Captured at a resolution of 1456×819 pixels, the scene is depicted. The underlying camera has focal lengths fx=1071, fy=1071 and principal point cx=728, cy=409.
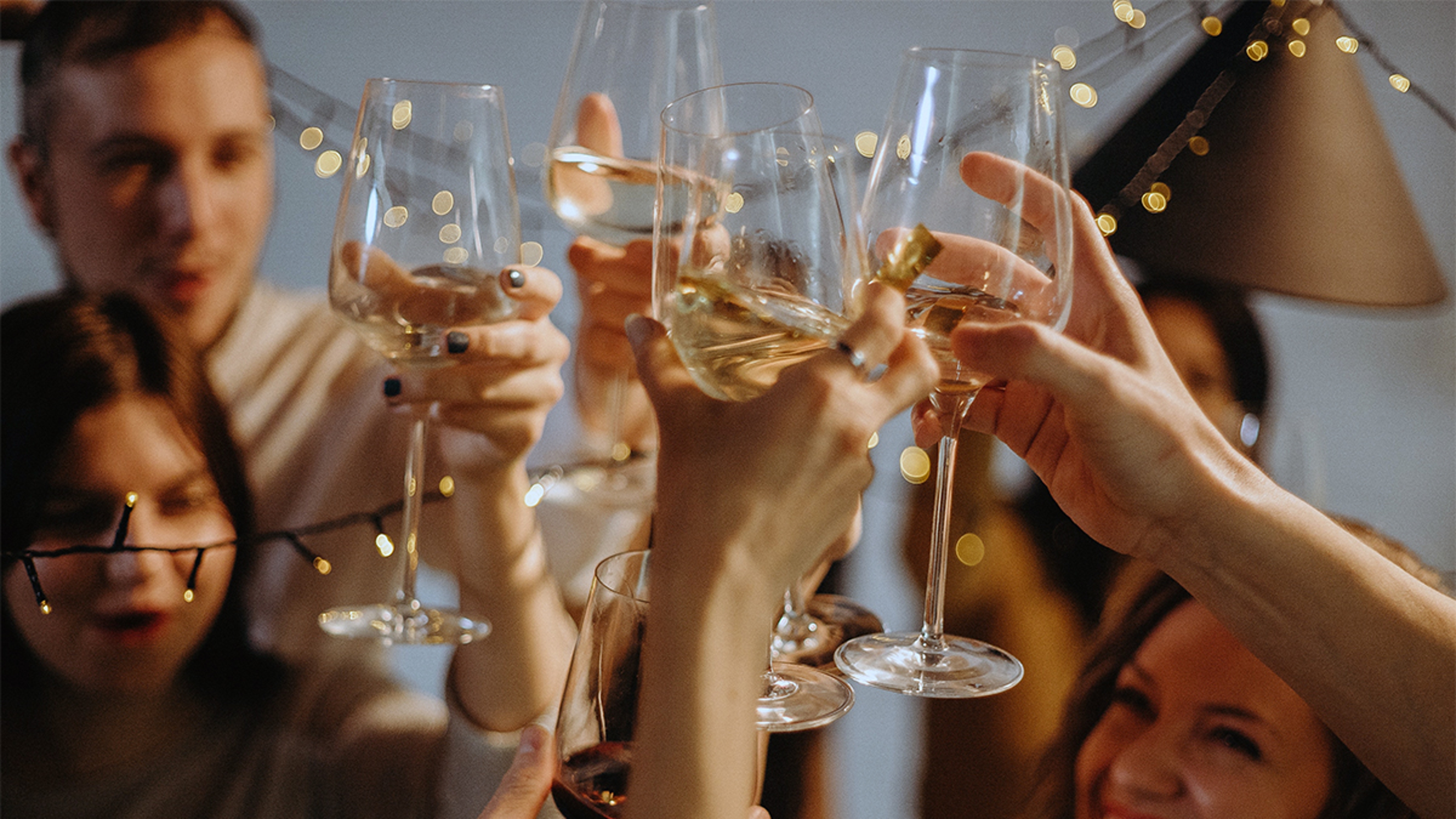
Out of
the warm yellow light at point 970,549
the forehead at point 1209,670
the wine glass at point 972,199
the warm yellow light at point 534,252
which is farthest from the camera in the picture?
the warm yellow light at point 534,252

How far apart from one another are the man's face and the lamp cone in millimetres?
1101

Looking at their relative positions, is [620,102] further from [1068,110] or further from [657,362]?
[1068,110]

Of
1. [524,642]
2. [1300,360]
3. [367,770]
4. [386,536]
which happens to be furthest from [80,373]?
[1300,360]

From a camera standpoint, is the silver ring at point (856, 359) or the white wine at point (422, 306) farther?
the white wine at point (422, 306)

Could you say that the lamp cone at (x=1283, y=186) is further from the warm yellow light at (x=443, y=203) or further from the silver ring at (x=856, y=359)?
the silver ring at (x=856, y=359)

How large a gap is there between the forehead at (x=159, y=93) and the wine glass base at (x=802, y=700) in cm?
111

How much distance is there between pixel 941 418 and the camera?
Result: 0.67 meters

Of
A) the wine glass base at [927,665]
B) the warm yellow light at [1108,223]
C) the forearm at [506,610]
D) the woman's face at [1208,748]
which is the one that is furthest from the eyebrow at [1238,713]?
the warm yellow light at [1108,223]

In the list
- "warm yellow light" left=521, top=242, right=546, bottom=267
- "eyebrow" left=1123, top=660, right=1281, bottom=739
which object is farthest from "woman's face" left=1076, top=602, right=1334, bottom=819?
"warm yellow light" left=521, top=242, right=546, bottom=267

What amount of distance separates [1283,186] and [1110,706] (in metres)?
0.70

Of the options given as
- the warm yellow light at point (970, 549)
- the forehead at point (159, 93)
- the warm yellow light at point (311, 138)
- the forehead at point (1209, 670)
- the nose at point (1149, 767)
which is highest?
the forehead at point (159, 93)

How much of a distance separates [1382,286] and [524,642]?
3.94 feet

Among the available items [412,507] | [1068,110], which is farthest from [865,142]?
[412,507]

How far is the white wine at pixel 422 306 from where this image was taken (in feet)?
2.65
